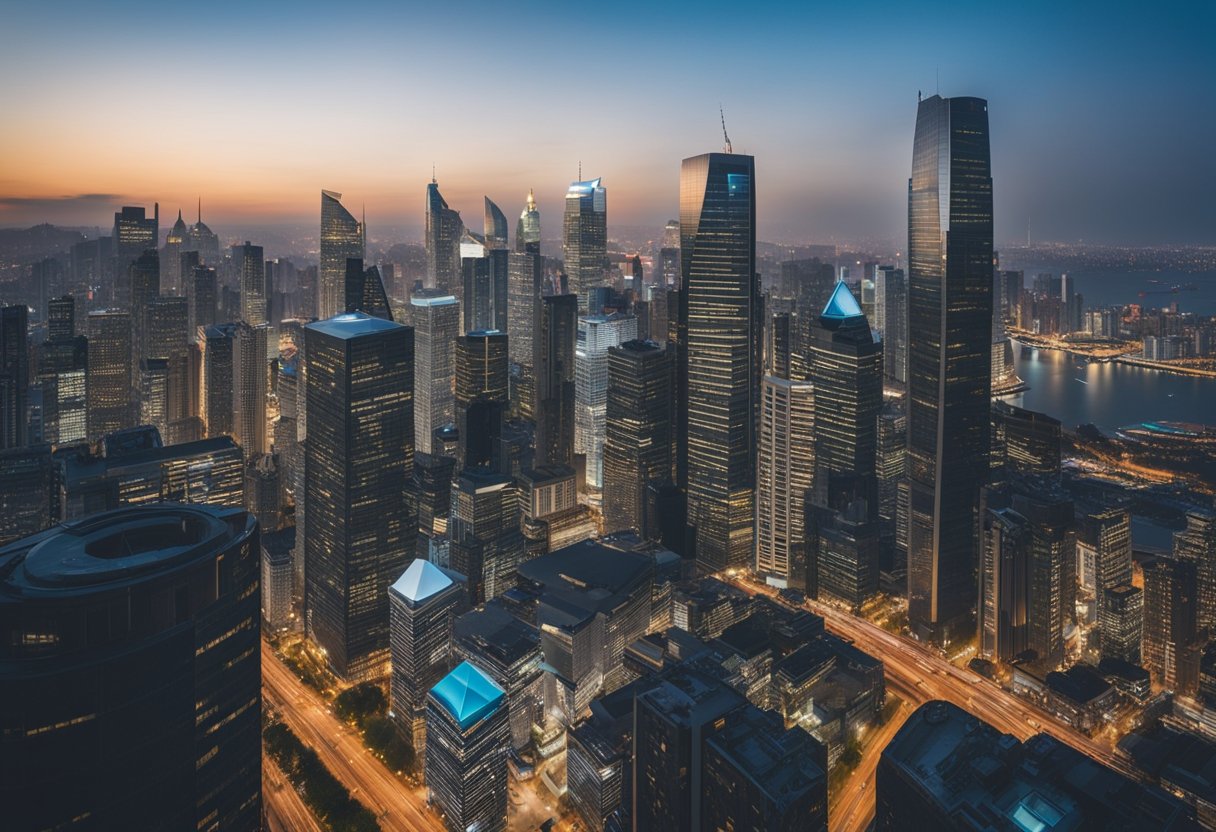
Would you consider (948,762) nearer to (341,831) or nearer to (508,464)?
(341,831)

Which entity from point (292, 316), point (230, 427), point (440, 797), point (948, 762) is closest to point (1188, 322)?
point (948, 762)

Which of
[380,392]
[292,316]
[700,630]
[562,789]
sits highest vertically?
[292,316]

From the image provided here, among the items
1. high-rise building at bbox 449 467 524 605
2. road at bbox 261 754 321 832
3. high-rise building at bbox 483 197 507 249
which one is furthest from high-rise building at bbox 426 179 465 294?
road at bbox 261 754 321 832

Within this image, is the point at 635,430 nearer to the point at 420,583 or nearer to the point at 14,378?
the point at 420,583

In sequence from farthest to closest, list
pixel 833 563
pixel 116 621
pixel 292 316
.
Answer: pixel 292 316 < pixel 833 563 < pixel 116 621

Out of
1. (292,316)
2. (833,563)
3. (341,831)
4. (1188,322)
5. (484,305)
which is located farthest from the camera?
(292,316)

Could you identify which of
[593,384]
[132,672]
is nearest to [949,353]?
[593,384]

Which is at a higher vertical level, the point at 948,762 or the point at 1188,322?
the point at 1188,322
